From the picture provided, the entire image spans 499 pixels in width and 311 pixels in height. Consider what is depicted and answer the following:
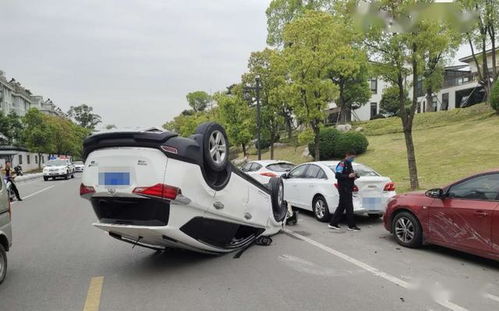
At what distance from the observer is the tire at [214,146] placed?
5.45 metres

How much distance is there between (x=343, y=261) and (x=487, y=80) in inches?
1206

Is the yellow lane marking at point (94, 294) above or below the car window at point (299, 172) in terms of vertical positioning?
below

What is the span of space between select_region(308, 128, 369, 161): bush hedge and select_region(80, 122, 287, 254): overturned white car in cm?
2121

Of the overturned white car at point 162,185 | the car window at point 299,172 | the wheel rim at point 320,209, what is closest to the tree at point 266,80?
the car window at point 299,172

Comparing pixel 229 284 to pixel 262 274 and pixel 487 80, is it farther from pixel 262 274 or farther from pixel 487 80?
pixel 487 80

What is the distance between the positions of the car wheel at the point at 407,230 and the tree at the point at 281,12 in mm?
35165

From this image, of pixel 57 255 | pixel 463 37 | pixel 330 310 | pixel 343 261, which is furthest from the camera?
pixel 463 37

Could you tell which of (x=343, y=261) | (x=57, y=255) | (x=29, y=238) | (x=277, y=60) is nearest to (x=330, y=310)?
(x=343, y=261)

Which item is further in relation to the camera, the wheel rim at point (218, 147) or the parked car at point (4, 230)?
the wheel rim at point (218, 147)

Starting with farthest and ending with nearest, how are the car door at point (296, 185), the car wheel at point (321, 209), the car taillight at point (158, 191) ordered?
the car door at point (296, 185)
the car wheel at point (321, 209)
the car taillight at point (158, 191)

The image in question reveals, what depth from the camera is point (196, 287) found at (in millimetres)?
5012

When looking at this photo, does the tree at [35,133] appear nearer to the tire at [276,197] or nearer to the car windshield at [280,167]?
the car windshield at [280,167]

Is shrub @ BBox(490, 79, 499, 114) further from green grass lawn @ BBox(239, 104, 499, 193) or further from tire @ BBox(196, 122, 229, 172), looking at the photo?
tire @ BBox(196, 122, 229, 172)

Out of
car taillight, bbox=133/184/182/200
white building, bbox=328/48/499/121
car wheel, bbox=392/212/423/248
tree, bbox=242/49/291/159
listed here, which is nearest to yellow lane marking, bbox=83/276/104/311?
car taillight, bbox=133/184/182/200
